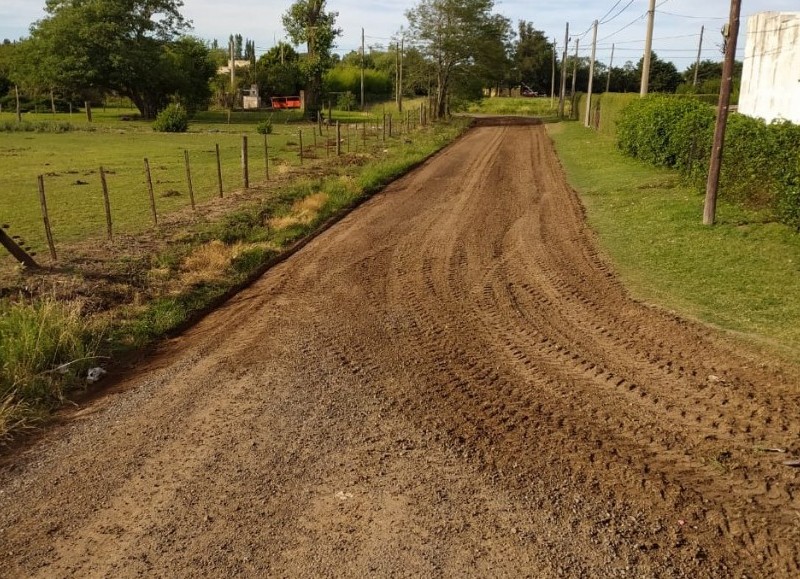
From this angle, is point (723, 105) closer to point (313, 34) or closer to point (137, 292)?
point (137, 292)

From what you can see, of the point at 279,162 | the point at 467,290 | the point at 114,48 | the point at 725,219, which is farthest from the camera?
the point at 114,48

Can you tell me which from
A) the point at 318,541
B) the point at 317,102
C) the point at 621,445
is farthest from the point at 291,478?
the point at 317,102

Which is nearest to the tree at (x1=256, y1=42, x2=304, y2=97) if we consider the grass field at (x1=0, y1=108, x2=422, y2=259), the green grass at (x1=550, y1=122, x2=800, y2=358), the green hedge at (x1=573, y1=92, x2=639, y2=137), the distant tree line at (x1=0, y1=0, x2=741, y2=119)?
the distant tree line at (x1=0, y1=0, x2=741, y2=119)

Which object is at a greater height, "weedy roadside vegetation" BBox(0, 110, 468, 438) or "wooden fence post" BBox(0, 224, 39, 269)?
"wooden fence post" BBox(0, 224, 39, 269)

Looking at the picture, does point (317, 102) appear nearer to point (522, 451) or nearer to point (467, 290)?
point (467, 290)

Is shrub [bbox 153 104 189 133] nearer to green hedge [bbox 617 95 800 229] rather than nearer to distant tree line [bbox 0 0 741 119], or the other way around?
distant tree line [bbox 0 0 741 119]

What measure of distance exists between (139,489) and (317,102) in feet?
209

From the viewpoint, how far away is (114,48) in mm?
49312

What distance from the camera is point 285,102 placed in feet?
223

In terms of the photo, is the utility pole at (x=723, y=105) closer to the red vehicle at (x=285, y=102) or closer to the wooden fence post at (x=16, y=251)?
the wooden fence post at (x=16, y=251)

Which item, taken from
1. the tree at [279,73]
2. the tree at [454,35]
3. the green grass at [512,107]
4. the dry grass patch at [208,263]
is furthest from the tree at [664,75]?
the dry grass patch at [208,263]

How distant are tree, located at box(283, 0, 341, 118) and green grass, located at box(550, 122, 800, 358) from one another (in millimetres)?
50149

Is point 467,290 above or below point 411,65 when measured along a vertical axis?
below

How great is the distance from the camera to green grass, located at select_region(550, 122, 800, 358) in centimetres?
799
